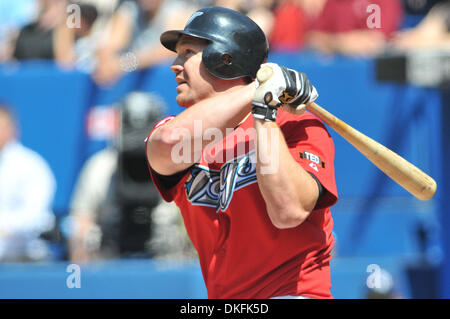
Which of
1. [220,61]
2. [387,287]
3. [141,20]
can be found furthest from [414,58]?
[220,61]

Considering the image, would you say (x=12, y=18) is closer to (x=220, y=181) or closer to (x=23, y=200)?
(x=23, y=200)

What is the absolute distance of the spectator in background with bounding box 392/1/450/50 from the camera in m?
6.05

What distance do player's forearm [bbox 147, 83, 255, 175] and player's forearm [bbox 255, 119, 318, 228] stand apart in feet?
0.40

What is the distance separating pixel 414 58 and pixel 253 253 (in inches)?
116

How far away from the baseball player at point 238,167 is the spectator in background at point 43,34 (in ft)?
13.5

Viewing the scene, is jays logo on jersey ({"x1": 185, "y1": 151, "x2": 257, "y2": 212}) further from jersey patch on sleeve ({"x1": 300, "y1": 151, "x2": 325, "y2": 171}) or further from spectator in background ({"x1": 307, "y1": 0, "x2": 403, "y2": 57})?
spectator in background ({"x1": 307, "y1": 0, "x2": 403, "y2": 57})

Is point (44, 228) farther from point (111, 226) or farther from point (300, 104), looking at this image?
point (300, 104)

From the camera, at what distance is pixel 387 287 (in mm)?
5254

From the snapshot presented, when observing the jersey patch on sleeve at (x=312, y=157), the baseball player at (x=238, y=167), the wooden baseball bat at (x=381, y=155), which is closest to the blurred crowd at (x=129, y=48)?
the baseball player at (x=238, y=167)

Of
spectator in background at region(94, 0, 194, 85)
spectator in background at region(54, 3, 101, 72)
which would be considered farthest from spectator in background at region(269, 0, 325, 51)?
spectator in background at region(54, 3, 101, 72)

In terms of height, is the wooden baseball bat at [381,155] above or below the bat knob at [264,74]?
below

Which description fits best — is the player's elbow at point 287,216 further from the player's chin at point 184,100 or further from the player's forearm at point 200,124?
the player's chin at point 184,100

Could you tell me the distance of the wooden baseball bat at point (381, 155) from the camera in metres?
3.02

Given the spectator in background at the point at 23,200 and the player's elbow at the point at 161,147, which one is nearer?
the player's elbow at the point at 161,147
